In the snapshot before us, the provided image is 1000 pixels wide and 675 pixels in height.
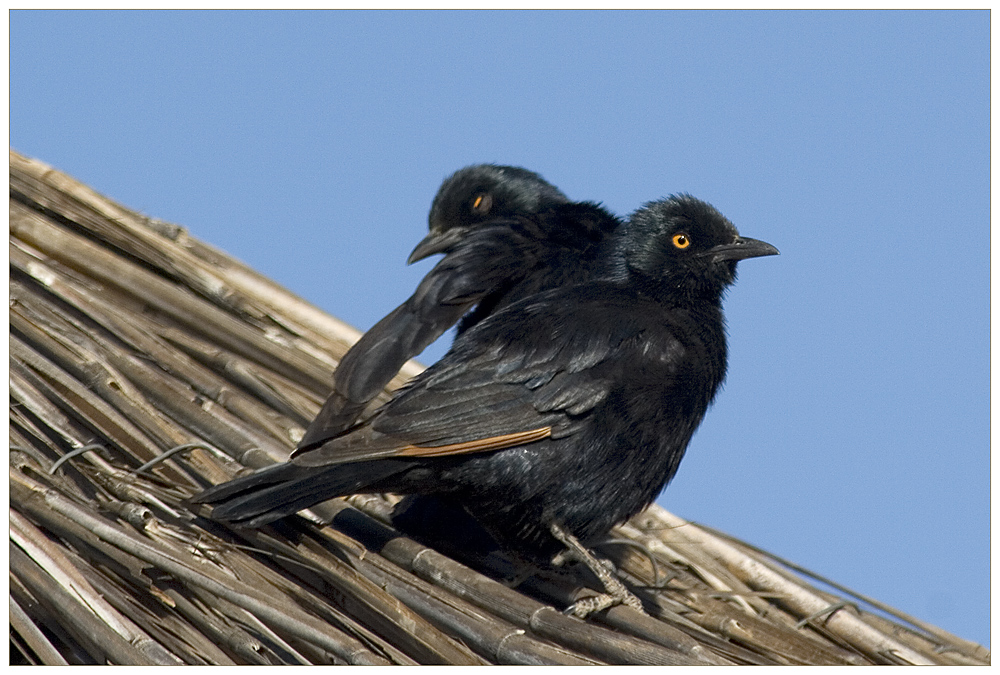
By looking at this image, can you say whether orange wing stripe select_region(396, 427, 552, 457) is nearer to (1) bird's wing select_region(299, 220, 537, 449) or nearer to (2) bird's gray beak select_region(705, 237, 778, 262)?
(1) bird's wing select_region(299, 220, 537, 449)

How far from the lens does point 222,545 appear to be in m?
4.23

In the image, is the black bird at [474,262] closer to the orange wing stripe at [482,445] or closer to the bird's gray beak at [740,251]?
the orange wing stripe at [482,445]

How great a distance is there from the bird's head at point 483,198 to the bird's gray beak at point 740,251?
1.23m

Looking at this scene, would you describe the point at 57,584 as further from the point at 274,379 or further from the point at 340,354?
the point at 340,354

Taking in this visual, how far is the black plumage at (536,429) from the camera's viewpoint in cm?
430

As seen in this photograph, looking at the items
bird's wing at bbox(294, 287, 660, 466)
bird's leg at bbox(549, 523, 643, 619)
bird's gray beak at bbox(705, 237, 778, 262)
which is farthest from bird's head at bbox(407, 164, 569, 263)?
bird's leg at bbox(549, 523, 643, 619)

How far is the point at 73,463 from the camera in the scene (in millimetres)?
4566

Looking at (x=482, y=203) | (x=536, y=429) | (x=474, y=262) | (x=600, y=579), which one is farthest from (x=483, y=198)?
(x=600, y=579)

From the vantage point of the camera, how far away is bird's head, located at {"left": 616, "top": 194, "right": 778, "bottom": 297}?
5234 millimetres

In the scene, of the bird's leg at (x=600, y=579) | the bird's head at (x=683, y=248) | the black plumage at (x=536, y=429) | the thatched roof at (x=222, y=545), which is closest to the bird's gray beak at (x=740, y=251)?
the bird's head at (x=683, y=248)

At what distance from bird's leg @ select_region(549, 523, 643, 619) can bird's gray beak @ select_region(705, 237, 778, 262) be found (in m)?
1.42

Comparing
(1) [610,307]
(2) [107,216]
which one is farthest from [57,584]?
(2) [107,216]

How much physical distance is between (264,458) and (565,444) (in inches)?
48.2

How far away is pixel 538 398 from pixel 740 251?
129cm
